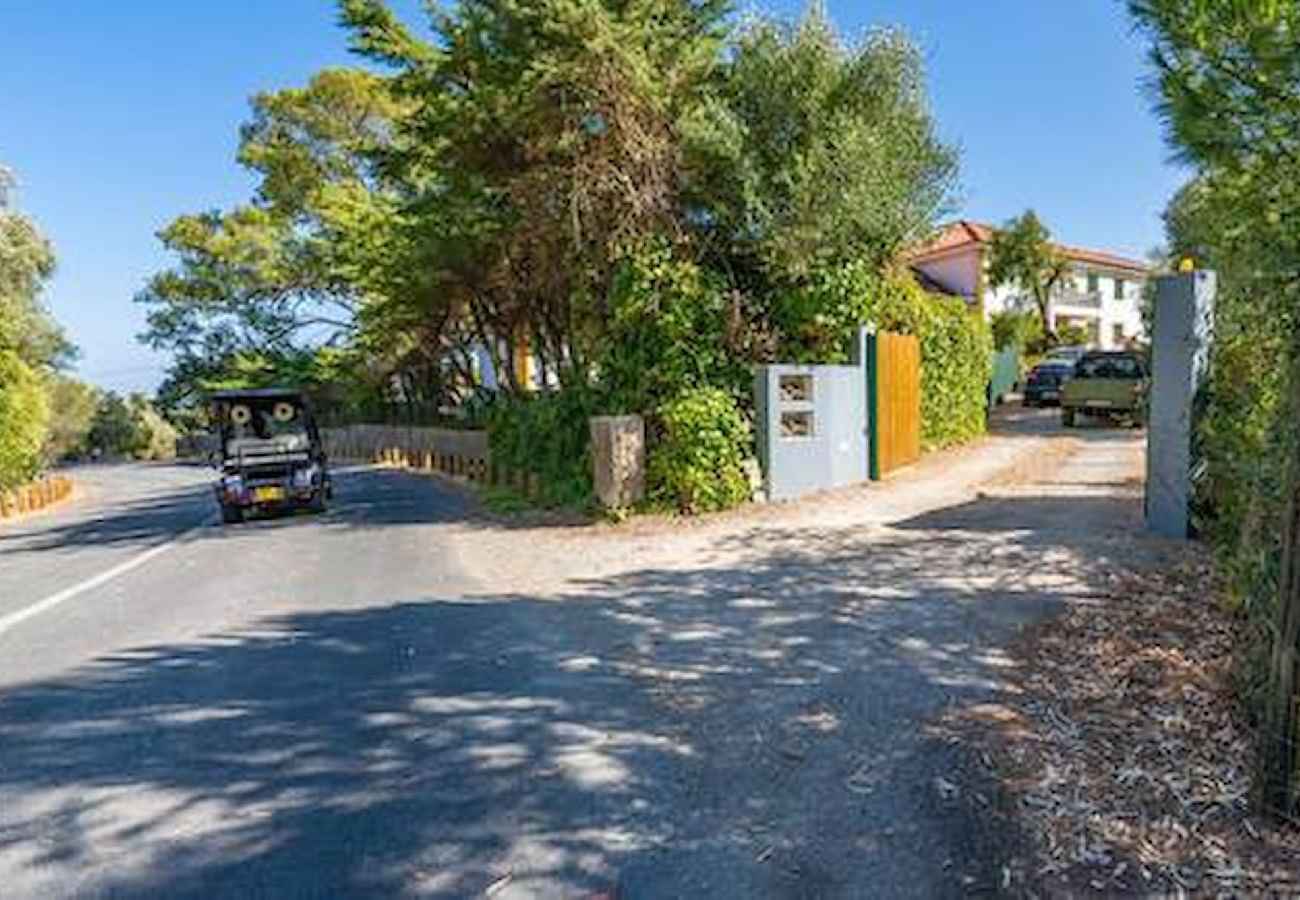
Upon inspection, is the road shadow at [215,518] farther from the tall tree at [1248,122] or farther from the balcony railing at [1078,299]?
the balcony railing at [1078,299]

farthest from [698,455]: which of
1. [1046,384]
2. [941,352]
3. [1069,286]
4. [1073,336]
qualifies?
[1069,286]

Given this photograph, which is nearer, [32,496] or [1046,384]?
[32,496]

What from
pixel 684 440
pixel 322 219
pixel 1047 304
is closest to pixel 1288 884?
pixel 684 440

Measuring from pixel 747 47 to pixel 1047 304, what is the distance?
3410 cm

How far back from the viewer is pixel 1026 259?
38344 mm

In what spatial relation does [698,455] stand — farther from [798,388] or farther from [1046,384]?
[1046,384]

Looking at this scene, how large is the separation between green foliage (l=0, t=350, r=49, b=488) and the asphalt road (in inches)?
578

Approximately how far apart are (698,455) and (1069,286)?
135ft

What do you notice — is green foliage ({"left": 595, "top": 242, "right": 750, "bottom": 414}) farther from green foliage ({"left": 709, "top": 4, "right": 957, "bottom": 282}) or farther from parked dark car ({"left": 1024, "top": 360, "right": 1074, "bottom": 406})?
parked dark car ({"left": 1024, "top": 360, "right": 1074, "bottom": 406})

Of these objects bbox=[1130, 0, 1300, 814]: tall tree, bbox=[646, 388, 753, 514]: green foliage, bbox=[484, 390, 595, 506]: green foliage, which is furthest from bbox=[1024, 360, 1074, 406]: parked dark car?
bbox=[1130, 0, 1300, 814]: tall tree

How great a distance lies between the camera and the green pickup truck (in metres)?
20.5

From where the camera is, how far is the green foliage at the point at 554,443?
1273 centimetres

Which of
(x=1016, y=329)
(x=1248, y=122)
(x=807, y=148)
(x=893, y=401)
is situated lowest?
(x=893, y=401)

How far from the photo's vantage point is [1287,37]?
4938mm
